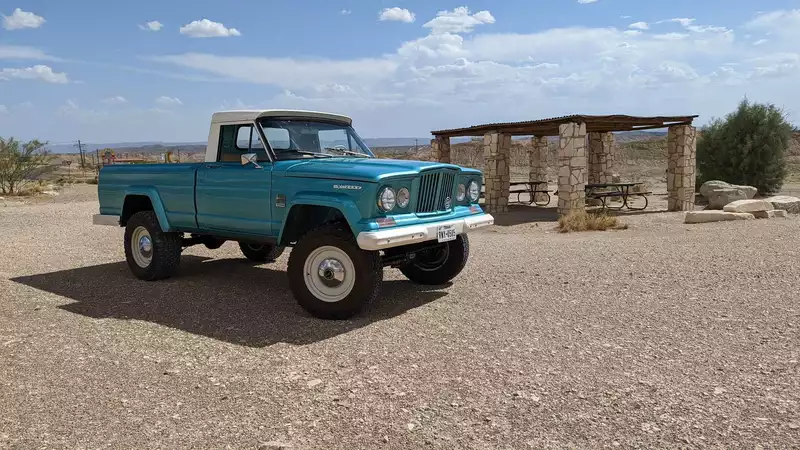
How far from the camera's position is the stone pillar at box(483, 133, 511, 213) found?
731 inches

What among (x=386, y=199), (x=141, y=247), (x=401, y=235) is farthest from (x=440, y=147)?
(x=401, y=235)

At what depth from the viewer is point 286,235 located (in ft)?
19.6

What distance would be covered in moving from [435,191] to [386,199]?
799 mm

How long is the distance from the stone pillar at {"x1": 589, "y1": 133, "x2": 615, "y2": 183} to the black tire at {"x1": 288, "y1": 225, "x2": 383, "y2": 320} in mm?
18578

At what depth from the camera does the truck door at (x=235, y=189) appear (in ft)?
19.9

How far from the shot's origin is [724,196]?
17.1 meters

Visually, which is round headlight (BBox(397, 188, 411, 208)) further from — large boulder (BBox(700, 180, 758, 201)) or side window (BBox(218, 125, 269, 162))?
large boulder (BBox(700, 180, 758, 201))

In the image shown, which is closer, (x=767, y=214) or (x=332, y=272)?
(x=332, y=272)

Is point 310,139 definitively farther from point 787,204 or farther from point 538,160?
point 538,160

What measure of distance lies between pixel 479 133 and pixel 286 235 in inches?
589

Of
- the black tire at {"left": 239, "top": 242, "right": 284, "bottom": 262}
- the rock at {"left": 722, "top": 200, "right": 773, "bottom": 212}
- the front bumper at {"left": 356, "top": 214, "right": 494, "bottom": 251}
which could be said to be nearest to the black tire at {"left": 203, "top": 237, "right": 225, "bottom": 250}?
the black tire at {"left": 239, "top": 242, "right": 284, "bottom": 262}

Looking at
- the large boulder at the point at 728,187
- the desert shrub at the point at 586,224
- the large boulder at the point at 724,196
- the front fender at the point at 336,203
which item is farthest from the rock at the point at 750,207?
the front fender at the point at 336,203

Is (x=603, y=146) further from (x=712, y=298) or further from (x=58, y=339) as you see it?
(x=58, y=339)

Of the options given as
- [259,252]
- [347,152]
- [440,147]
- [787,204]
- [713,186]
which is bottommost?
[259,252]
